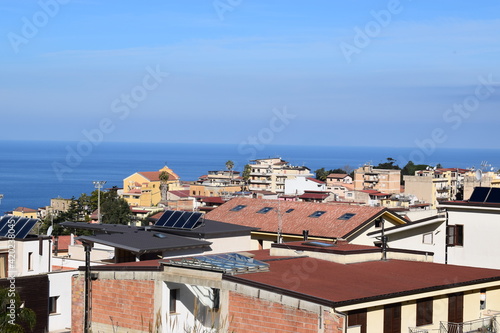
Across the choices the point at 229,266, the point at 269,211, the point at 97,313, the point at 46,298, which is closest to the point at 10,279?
the point at 46,298

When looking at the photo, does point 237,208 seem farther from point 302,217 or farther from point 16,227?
point 16,227

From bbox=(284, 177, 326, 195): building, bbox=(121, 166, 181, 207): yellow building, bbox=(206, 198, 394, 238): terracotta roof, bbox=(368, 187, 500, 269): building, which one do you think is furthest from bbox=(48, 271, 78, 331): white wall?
bbox=(121, 166, 181, 207): yellow building

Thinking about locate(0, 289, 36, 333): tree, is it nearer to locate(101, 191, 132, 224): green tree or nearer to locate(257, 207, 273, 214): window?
locate(257, 207, 273, 214): window

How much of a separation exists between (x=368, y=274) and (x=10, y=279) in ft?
31.9

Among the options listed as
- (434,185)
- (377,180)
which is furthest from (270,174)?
(434,185)

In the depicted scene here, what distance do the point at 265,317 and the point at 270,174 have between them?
128194mm

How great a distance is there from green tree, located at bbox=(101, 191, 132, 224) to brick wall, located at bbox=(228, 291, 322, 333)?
71.3 metres

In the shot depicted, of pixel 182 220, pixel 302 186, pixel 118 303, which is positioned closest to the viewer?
pixel 118 303

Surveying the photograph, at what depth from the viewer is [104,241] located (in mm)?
22469

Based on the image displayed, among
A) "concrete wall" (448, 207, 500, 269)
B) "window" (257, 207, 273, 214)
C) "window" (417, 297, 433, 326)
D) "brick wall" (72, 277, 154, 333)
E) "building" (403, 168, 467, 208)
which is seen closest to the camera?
"window" (417, 297, 433, 326)

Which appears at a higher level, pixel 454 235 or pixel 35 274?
pixel 454 235

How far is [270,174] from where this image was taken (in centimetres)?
14362

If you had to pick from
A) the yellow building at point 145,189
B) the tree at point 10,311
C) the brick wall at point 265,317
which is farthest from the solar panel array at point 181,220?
the yellow building at point 145,189

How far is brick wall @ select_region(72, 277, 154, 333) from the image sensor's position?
18.1 m
